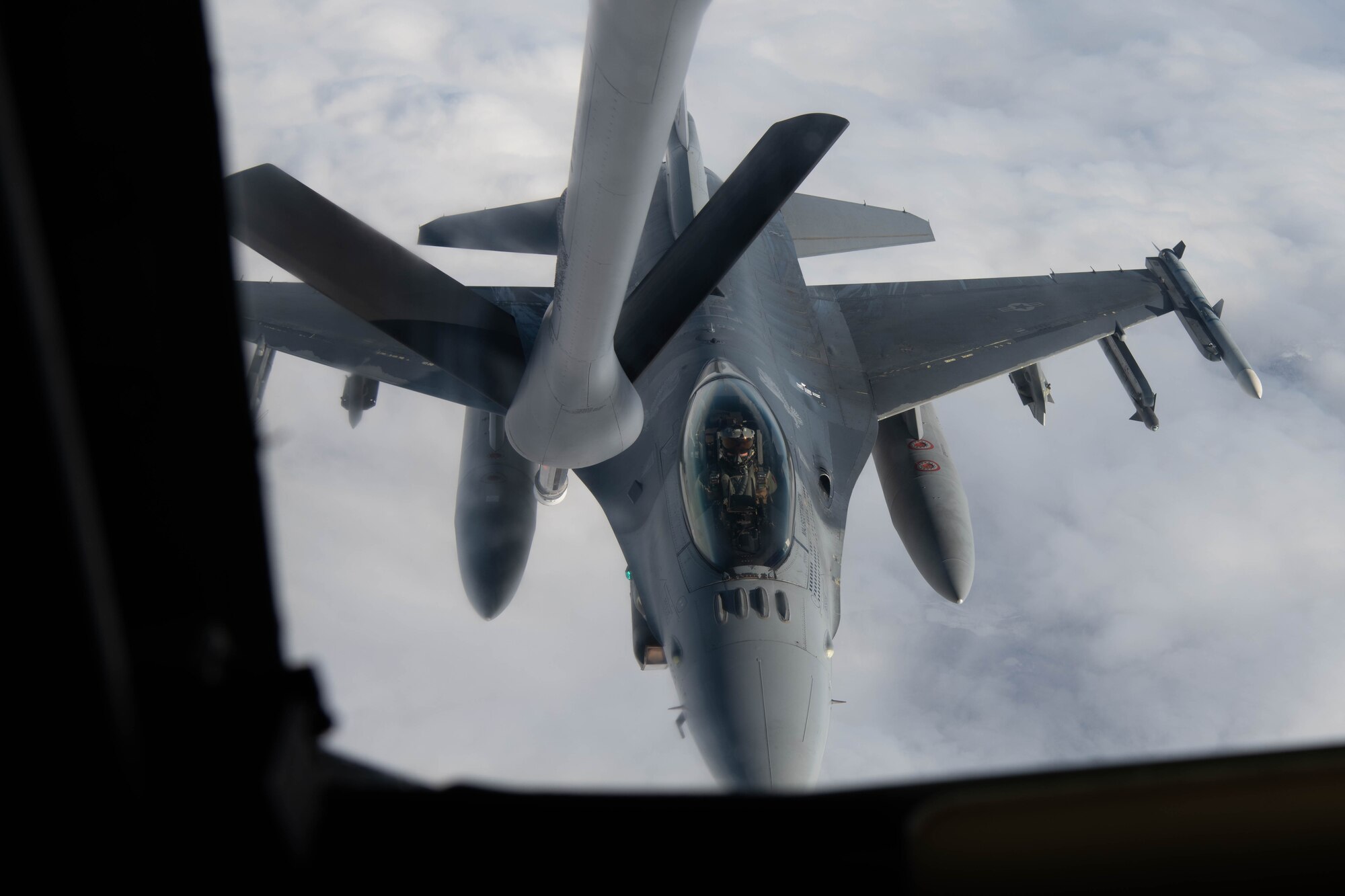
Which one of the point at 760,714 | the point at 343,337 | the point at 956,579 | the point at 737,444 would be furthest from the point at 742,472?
the point at 343,337

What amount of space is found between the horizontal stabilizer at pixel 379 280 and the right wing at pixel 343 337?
3.95 feet

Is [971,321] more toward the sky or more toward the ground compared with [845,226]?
more toward the ground

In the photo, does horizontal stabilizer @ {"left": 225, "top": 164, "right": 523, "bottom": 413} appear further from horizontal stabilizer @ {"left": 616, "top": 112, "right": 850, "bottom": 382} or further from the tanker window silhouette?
the tanker window silhouette

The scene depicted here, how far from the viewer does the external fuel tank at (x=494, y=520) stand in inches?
388

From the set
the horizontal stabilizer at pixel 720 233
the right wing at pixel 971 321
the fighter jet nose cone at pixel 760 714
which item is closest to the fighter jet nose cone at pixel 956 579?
the right wing at pixel 971 321

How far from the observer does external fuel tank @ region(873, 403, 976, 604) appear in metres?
9.88

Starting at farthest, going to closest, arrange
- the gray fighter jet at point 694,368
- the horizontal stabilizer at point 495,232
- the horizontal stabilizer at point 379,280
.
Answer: the horizontal stabilizer at point 495,232 → the horizontal stabilizer at point 379,280 → the gray fighter jet at point 694,368

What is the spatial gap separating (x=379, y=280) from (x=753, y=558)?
3205mm

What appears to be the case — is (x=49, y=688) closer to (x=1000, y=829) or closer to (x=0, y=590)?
(x=0, y=590)

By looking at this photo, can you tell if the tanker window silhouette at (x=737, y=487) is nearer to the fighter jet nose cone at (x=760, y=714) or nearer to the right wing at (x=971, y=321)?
the fighter jet nose cone at (x=760, y=714)

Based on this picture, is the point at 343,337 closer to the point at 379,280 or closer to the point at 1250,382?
the point at 379,280

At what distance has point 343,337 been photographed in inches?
385

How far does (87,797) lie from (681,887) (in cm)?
59

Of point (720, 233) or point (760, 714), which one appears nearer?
point (760, 714)
